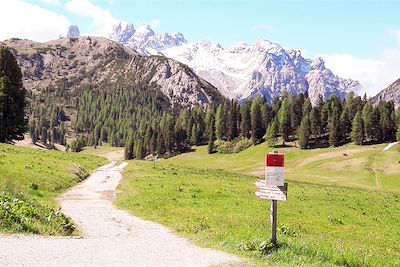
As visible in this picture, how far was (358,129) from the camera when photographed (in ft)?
550

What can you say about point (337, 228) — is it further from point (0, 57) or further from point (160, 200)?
point (0, 57)

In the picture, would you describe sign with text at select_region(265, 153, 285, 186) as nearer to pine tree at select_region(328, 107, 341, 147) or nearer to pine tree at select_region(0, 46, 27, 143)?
pine tree at select_region(0, 46, 27, 143)

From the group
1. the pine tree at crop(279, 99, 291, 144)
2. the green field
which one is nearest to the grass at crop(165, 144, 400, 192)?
the pine tree at crop(279, 99, 291, 144)

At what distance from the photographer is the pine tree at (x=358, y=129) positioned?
16650 cm

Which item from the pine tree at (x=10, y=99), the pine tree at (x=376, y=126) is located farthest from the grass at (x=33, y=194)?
the pine tree at (x=376, y=126)

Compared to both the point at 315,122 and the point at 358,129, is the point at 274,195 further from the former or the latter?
the point at 315,122

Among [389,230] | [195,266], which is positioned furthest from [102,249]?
[389,230]

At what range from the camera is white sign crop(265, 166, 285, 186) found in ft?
49.6

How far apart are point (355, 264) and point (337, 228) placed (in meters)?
13.7

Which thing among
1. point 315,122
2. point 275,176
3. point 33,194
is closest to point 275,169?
point 275,176

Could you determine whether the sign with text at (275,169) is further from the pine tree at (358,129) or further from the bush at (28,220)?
the pine tree at (358,129)

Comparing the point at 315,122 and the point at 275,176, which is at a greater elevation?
the point at 315,122

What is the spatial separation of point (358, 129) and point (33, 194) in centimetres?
15220

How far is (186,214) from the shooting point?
2769 centimetres
